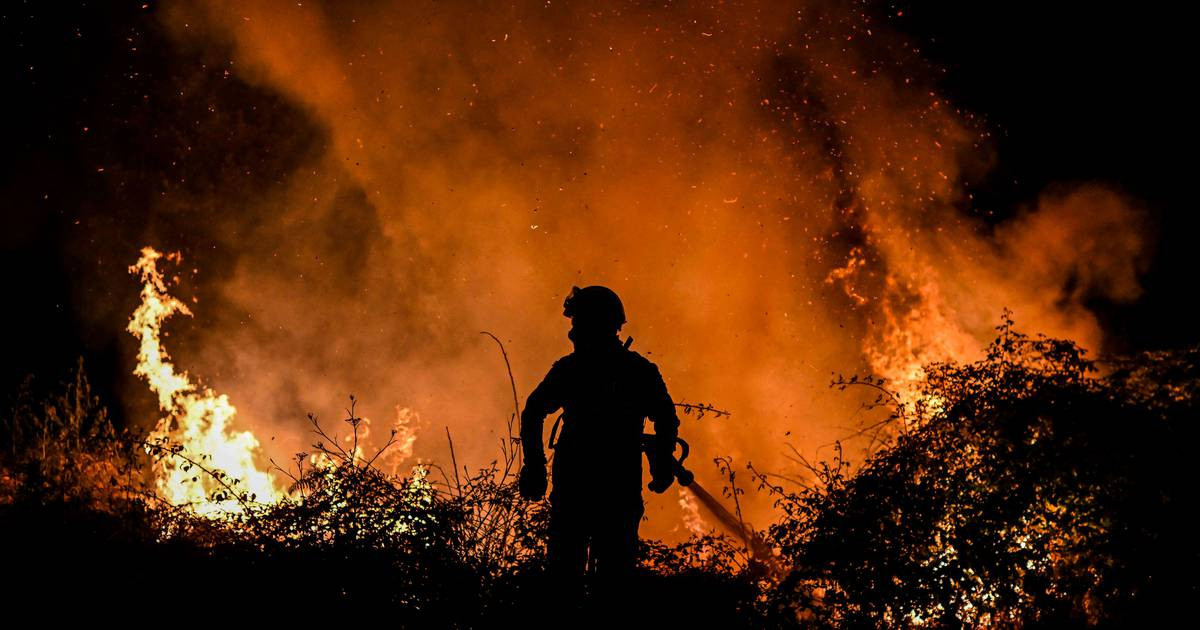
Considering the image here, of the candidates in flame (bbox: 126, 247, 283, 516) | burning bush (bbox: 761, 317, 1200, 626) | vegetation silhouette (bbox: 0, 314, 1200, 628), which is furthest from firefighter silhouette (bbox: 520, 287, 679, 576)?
flame (bbox: 126, 247, 283, 516)

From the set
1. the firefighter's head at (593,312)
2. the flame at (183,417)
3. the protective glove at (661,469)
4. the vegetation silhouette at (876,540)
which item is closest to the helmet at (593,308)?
the firefighter's head at (593,312)

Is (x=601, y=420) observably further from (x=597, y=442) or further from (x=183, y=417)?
(x=183, y=417)

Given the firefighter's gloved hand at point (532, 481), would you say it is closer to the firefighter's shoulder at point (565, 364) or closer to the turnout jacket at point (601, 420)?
the turnout jacket at point (601, 420)

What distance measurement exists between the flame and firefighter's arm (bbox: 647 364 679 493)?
1050 cm

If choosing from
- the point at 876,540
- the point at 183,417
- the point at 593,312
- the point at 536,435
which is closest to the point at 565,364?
the point at 593,312

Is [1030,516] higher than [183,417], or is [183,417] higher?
[183,417]

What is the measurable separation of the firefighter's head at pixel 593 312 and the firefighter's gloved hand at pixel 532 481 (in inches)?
40.0

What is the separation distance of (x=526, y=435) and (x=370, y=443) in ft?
55.7

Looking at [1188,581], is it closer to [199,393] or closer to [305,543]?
[305,543]

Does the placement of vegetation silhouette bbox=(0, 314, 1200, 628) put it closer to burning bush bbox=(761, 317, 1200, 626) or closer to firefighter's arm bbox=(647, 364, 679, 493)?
burning bush bbox=(761, 317, 1200, 626)

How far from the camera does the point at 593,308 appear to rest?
15.4 ft

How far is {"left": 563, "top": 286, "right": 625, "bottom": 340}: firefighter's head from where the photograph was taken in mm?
4691

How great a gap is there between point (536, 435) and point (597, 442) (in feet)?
1.61

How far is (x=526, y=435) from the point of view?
15.5ft
